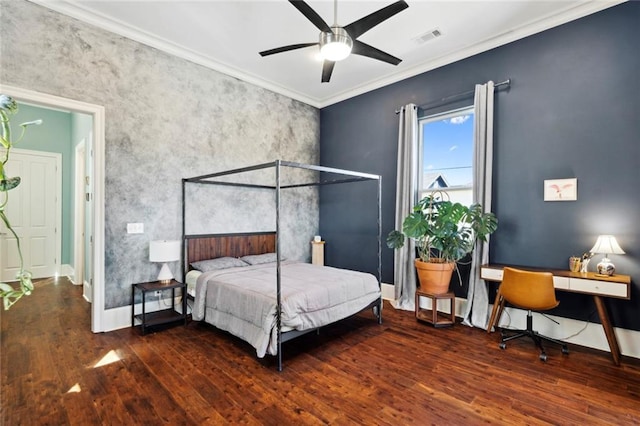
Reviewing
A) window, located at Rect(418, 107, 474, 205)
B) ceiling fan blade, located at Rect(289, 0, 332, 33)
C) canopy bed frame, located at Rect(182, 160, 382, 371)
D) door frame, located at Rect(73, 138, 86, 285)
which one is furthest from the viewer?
door frame, located at Rect(73, 138, 86, 285)

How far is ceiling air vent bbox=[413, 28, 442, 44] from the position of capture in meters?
3.70

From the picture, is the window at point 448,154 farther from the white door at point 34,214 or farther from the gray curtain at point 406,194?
the white door at point 34,214

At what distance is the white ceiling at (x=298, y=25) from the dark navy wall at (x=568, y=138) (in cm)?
20

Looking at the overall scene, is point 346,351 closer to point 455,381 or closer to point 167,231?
point 455,381

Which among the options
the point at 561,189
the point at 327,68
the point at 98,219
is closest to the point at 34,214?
the point at 98,219

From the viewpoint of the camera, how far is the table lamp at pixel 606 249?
288 centimetres

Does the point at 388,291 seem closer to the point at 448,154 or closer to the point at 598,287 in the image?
the point at 448,154

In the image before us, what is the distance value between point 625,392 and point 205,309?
12.3ft

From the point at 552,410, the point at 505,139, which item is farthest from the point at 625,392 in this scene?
the point at 505,139

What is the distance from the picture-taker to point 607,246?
2.89 metres

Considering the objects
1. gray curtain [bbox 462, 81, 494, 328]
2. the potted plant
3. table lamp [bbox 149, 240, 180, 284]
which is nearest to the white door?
table lamp [bbox 149, 240, 180, 284]

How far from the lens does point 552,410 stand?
217cm

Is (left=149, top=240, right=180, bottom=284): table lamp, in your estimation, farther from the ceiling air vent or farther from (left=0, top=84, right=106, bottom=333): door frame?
the ceiling air vent

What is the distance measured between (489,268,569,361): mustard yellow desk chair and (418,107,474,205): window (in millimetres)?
1343
